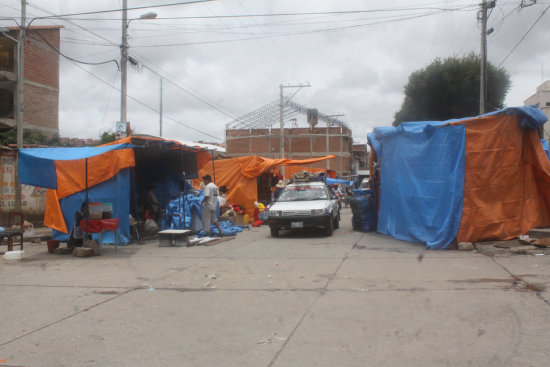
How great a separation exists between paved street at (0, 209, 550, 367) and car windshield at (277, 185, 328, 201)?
214 inches

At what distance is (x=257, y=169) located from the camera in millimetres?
20422

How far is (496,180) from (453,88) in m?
24.5

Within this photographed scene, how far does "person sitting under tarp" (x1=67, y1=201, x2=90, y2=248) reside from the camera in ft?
35.1

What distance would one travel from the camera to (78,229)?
35.8 ft

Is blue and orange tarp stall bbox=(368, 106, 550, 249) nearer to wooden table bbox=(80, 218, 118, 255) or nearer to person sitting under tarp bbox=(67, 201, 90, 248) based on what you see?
wooden table bbox=(80, 218, 118, 255)

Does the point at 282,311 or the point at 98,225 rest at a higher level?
the point at 98,225

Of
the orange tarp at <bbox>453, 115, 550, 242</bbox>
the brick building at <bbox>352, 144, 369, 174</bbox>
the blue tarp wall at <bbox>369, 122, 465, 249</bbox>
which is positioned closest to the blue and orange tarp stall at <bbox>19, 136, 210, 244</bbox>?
the blue tarp wall at <bbox>369, 122, 465, 249</bbox>

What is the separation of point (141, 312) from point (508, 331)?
4120mm

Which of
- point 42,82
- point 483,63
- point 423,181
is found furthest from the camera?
point 42,82

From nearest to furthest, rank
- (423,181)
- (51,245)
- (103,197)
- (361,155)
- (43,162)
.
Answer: (43,162) → (423,181) → (51,245) → (103,197) → (361,155)

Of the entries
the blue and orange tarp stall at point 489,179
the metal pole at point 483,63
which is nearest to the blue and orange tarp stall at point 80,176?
the blue and orange tarp stall at point 489,179

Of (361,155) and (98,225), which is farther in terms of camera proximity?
(361,155)

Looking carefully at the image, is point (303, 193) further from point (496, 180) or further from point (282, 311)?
point (282, 311)

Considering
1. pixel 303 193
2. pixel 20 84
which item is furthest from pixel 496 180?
pixel 20 84
